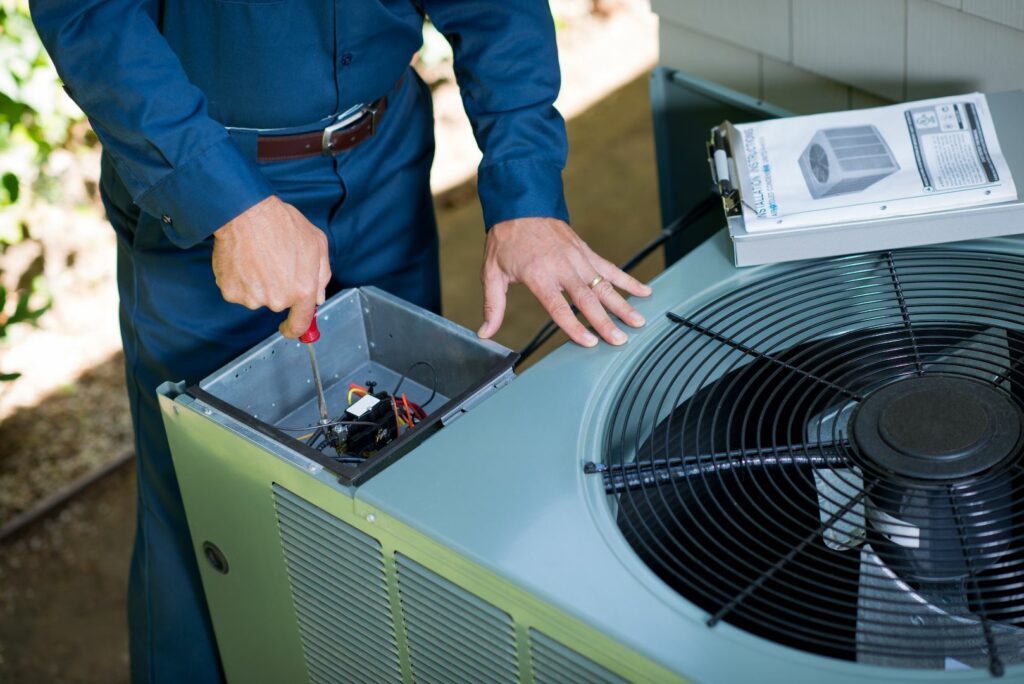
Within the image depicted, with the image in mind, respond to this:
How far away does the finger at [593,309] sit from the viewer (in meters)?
1.47

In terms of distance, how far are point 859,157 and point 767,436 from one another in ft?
1.23

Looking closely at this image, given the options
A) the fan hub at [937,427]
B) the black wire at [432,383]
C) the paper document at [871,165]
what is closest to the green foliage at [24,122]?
the black wire at [432,383]

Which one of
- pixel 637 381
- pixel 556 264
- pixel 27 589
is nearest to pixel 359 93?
pixel 556 264

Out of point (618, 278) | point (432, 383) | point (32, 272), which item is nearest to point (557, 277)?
point (618, 278)

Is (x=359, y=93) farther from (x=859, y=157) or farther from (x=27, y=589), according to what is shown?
(x=27, y=589)

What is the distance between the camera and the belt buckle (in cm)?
180

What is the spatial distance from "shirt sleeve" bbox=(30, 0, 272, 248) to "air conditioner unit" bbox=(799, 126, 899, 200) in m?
0.68

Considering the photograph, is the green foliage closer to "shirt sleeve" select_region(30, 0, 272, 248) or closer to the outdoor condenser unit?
"shirt sleeve" select_region(30, 0, 272, 248)

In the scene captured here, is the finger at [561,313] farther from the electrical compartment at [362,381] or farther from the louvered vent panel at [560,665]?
the louvered vent panel at [560,665]

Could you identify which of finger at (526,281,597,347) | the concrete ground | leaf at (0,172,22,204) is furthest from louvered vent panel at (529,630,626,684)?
leaf at (0,172,22,204)

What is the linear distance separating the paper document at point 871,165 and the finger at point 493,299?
327 mm

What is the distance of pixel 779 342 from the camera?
4.67 ft

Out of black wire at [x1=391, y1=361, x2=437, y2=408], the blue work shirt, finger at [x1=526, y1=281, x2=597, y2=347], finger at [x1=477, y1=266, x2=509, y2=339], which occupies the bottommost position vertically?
black wire at [x1=391, y1=361, x2=437, y2=408]

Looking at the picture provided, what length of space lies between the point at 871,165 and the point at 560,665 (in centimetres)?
77
